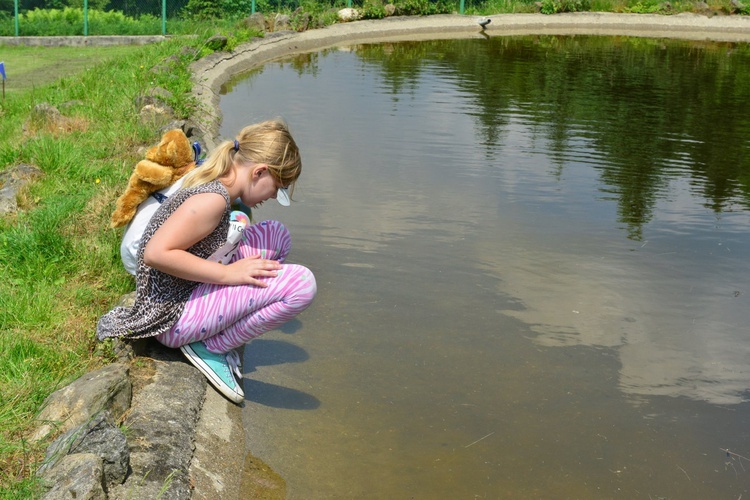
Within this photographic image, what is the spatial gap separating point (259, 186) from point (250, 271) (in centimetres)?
37

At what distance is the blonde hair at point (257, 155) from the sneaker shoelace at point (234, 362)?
0.80m

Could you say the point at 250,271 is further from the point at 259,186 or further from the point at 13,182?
the point at 13,182

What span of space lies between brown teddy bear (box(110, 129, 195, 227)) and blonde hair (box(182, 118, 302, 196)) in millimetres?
164

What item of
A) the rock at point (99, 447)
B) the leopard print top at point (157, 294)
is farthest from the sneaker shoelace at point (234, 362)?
the rock at point (99, 447)

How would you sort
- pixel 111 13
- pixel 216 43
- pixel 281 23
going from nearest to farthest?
pixel 216 43 < pixel 281 23 < pixel 111 13

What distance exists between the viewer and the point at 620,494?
364 cm

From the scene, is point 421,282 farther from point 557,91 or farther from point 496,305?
point 557,91

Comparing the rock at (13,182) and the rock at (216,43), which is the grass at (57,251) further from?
the rock at (216,43)

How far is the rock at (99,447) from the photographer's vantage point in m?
2.87

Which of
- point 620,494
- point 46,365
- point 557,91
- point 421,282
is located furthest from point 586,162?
point 46,365

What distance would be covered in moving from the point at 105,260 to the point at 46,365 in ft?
3.75

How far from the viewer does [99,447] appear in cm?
289

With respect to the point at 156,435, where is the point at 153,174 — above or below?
above

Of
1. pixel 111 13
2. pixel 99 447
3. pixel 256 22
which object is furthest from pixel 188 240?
pixel 111 13
